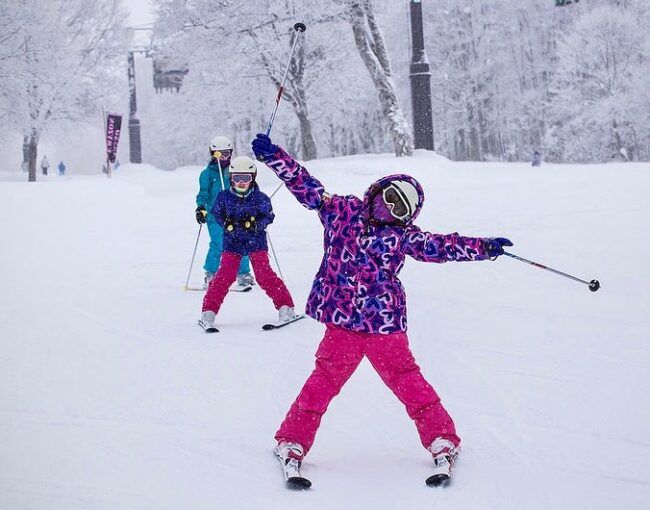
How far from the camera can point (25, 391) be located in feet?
14.9

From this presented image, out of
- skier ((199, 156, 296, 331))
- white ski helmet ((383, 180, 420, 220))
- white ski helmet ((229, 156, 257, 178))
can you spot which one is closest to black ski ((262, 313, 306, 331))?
skier ((199, 156, 296, 331))

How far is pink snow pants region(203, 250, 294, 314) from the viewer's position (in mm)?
6059

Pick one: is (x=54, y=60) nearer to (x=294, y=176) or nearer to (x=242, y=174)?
(x=242, y=174)

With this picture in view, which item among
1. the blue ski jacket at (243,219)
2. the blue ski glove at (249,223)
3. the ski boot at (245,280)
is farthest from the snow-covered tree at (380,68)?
the blue ski glove at (249,223)

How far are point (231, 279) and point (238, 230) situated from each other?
43 cm

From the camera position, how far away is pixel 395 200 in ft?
10.2

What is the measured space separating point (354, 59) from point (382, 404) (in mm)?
25522

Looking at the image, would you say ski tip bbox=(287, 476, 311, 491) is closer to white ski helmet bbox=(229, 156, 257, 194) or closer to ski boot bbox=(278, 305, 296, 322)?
ski boot bbox=(278, 305, 296, 322)

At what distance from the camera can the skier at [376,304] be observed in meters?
3.13

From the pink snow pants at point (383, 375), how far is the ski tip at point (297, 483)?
163 mm

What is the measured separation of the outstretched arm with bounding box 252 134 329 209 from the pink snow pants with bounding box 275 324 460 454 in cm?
59

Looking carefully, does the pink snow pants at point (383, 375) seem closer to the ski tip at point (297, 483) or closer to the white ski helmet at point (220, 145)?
the ski tip at point (297, 483)

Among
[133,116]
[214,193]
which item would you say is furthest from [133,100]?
[214,193]

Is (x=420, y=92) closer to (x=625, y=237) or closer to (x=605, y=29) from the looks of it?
(x=625, y=237)
